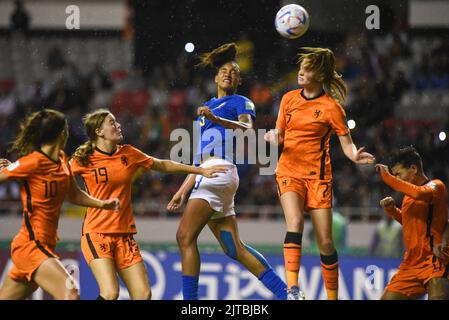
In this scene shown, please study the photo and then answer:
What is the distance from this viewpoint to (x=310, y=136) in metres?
6.97

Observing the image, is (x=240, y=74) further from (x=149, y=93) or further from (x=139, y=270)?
(x=149, y=93)

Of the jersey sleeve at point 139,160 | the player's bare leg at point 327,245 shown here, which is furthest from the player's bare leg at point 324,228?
the jersey sleeve at point 139,160

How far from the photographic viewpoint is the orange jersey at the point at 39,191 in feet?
19.5

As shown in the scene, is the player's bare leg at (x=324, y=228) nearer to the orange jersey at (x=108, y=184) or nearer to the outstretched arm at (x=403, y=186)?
the outstretched arm at (x=403, y=186)

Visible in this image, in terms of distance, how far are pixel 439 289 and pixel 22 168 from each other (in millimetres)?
3299

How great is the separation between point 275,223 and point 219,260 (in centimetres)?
112

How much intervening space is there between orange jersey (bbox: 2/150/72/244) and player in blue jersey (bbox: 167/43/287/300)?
4.16 feet

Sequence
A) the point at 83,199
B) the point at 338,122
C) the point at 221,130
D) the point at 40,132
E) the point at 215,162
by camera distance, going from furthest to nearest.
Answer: the point at 221,130
the point at 215,162
the point at 338,122
the point at 83,199
the point at 40,132

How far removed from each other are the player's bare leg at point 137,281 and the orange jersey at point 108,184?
12.0 inches

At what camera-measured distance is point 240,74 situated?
770cm

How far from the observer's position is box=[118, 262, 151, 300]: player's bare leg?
6.46m

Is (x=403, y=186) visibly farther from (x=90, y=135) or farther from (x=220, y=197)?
(x=90, y=135)

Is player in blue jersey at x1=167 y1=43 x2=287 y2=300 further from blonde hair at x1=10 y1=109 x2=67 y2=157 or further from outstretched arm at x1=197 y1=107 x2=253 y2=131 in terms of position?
blonde hair at x1=10 y1=109 x2=67 y2=157

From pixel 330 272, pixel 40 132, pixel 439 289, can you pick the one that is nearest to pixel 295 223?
pixel 330 272
